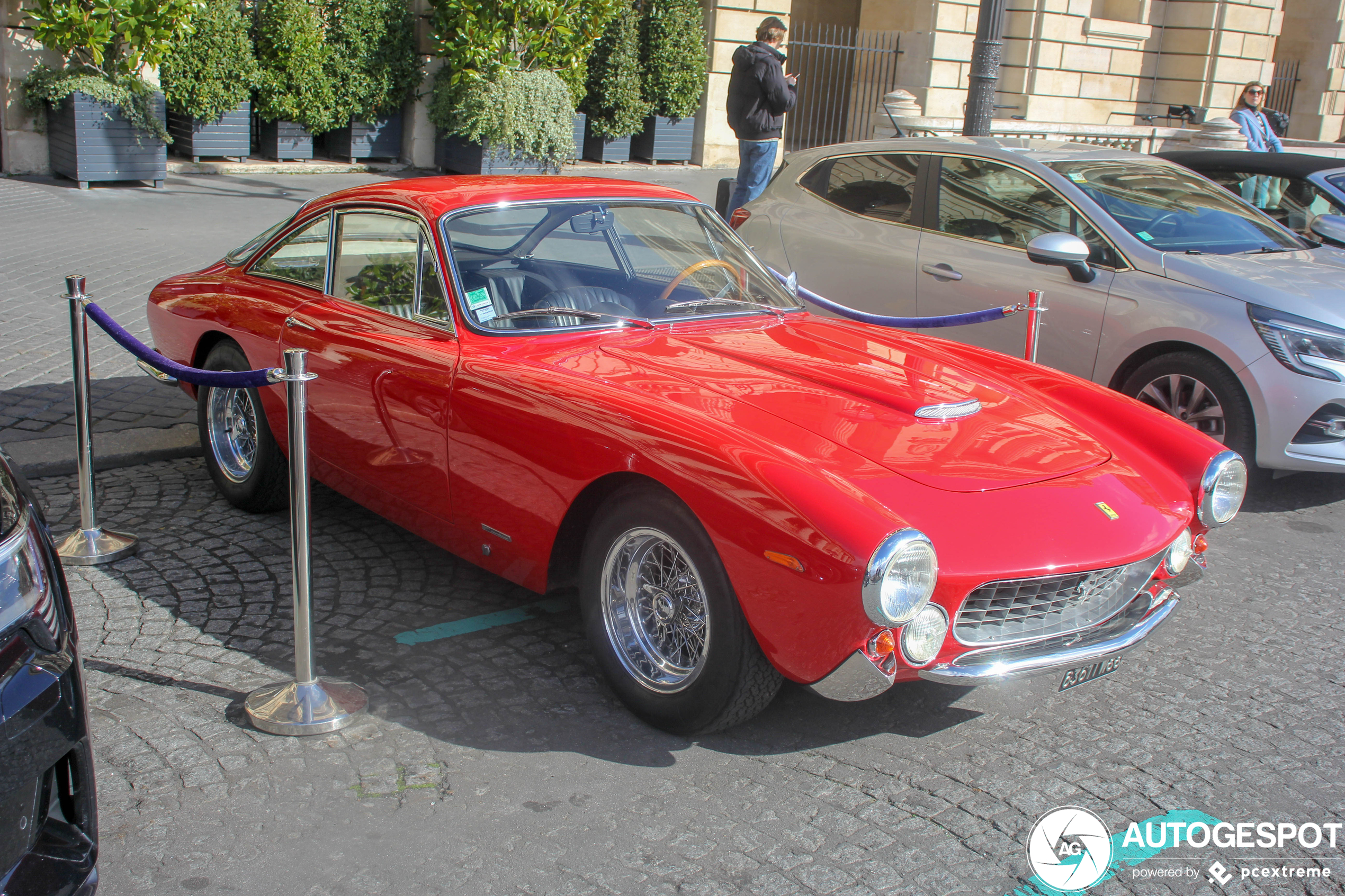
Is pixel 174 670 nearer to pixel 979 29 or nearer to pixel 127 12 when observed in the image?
pixel 979 29

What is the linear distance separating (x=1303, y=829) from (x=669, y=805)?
1.66 m

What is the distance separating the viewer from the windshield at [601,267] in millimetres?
4219

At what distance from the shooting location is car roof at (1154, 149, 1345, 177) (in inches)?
337

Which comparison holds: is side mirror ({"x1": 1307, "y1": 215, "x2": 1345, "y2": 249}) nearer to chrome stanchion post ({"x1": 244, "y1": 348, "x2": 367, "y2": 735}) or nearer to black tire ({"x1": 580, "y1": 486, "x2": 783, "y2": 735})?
black tire ({"x1": 580, "y1": 486, "x2": 783, "y2": 735})

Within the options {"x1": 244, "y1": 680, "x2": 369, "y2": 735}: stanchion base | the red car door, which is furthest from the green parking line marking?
{"x1": 244, "y1": 680, "x2": 369, "y2": 735}: stanchion base

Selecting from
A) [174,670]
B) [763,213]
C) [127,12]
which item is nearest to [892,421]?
A: [174,670]

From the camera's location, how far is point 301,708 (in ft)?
11.4

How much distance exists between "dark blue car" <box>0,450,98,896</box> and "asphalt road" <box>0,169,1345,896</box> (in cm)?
45

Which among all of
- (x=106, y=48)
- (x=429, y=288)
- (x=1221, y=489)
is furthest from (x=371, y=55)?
(x=1221, y=489)

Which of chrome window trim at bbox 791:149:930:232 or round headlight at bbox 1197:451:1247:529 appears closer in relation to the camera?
round headlight at bbox 1197:451:1247:529

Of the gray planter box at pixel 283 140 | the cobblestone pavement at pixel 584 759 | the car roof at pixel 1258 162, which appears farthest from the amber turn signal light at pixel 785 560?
the gray planter box at pixel 283 140

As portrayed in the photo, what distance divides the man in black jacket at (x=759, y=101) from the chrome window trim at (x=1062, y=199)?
3961mm

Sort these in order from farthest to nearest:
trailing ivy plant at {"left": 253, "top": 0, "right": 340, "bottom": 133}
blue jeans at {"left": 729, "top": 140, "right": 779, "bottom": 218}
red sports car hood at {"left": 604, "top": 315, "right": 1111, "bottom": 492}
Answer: trailing ivy plant at {"left": 253, "top": 0, "right": 340, "bottom": 133}
blue jeans at {"left": 729, "top": 140, "right": 779, "bottom": 218}
red sports car hood at {"left": 604, "top": 315, "right": 1111, "bottom": 492}

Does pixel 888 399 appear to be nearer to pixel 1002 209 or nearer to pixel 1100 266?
pixel 1100 266
